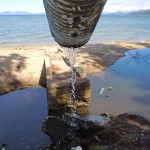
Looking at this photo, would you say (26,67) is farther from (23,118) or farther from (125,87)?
(23,118)

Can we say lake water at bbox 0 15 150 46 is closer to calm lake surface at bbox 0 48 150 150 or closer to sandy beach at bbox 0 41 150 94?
sandy beach at bbox 0 41 150 94

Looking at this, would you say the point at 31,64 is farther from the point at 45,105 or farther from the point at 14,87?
the point at 45,105

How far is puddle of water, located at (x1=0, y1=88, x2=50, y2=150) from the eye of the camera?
7457 millimetres

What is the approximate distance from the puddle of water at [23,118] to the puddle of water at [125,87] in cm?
176

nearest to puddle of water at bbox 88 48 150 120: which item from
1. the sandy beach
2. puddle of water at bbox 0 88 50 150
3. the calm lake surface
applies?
the calm lake surface

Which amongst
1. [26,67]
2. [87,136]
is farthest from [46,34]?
[87,136]

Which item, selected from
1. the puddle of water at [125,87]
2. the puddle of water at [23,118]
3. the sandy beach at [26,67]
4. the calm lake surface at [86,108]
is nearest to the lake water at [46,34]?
the sandy beach at [26,67]

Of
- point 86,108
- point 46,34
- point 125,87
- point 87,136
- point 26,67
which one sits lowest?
point 46,34

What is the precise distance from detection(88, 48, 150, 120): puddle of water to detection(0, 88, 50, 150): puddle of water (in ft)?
5.79

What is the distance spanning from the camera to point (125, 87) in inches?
484

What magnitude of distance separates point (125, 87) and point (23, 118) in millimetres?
4804

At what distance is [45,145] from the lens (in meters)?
7.11

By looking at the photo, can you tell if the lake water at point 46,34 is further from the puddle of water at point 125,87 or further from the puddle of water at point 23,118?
the puddle of water at point 23,118

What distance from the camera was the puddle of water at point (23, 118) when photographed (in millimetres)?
7457
